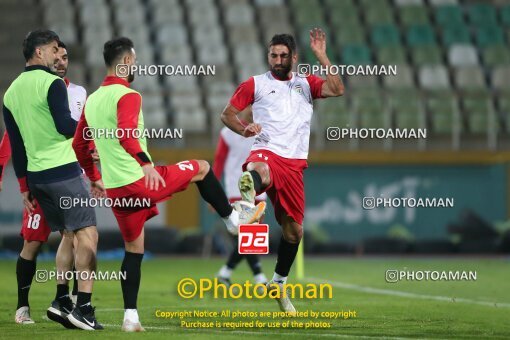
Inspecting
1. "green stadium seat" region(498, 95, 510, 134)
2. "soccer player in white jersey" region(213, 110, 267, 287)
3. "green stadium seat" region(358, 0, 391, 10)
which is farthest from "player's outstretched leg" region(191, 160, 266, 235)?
"green stadium seat" region(358, 0, 391, 10)

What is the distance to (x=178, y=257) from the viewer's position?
23547 mm

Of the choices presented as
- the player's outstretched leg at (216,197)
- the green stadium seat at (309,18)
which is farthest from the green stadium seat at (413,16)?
the player's outstretched leg at (216,197)

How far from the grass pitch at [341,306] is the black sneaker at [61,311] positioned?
116 mm

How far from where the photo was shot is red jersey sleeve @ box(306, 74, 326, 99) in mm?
9617

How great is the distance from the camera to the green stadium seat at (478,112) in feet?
82.0

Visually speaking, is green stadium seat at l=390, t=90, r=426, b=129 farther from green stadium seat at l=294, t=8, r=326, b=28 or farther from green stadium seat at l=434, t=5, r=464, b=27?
green stadium seat at l=434, t=5, r=464, b=27

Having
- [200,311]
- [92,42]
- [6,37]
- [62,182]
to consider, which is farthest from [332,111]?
[62,182]

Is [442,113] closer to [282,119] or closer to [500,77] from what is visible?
[500,77]

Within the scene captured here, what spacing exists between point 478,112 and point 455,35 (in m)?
4.36

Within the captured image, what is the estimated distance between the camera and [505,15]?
29.6 meters

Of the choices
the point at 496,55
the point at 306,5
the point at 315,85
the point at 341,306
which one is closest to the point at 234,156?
the point at 341,306

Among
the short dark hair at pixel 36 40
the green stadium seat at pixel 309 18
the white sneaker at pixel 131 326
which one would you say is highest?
the green stadium seat at pixel 309 18

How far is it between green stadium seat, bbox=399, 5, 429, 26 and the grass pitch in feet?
38.6

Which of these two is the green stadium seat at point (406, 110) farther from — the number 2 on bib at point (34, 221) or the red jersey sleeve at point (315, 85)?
the number 2 on bib at point (34, 221)
